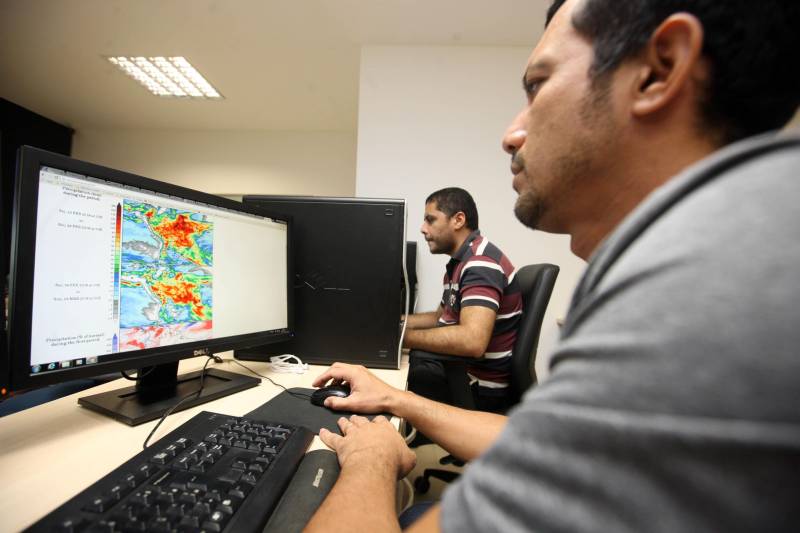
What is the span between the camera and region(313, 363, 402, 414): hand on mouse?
2.10ft

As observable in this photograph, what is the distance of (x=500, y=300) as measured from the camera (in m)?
1.36

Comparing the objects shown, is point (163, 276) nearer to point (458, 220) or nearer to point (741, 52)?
point (741, 52)

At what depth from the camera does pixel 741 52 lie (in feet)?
1.17

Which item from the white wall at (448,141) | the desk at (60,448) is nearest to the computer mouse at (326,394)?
the desk at (60,448)

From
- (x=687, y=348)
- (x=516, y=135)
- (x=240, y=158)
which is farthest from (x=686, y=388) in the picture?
(x=240, y=158)

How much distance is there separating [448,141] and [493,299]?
4.24 feet

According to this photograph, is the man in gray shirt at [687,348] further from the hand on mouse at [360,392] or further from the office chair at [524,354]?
the office chair at [524,354]

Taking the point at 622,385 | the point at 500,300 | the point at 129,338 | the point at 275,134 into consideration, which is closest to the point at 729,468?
the point at 622,385

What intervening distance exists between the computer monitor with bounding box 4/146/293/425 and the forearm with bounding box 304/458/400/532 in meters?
0.40

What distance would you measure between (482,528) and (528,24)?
2497 millimetres

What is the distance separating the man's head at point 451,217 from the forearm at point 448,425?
1188 millimetres

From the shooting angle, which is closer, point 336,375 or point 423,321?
point 336,375

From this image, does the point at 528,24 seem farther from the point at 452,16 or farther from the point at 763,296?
the point at 763,296

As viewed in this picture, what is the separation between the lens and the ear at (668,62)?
1.18 feet
